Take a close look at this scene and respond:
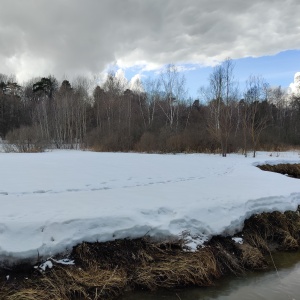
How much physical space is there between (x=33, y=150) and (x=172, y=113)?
694 inches

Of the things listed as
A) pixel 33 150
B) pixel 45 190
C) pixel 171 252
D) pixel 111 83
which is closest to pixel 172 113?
pixel 111 83

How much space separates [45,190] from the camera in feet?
29.3

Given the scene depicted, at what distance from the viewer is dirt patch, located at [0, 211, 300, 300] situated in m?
4.96

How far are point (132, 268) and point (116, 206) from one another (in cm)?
169

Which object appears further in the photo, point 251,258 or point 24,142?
point 24,142

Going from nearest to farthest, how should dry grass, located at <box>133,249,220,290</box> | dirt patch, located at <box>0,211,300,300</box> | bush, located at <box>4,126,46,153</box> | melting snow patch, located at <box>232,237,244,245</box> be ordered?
dirt patch, located at <box>0,211,300,300</box>, dry grass, located at <box>133,249,220,290</box>, melting snow patch, located at <box>232,237,244,245</box>, bush, located at <box>4,126,46,153</box>

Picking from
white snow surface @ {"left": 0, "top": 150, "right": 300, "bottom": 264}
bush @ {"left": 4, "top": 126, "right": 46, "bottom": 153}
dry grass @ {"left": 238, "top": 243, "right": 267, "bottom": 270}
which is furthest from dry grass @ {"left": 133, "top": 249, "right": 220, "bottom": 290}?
bush @ {"left": 4, "top": 126, "right": 46, "bottom": 153}

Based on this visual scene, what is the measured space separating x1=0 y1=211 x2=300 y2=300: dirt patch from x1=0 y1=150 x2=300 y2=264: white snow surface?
22 centimetres

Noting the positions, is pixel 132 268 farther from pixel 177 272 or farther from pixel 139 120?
pixel 139 120

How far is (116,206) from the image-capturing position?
7168mm

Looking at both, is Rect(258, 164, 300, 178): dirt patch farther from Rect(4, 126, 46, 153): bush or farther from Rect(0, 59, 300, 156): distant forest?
Rect(4, 126, 46, 153): bush

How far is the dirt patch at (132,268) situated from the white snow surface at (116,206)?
0.72 feet

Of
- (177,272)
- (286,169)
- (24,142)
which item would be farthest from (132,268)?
(24,142)

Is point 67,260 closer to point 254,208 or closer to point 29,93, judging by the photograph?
point 254,208
